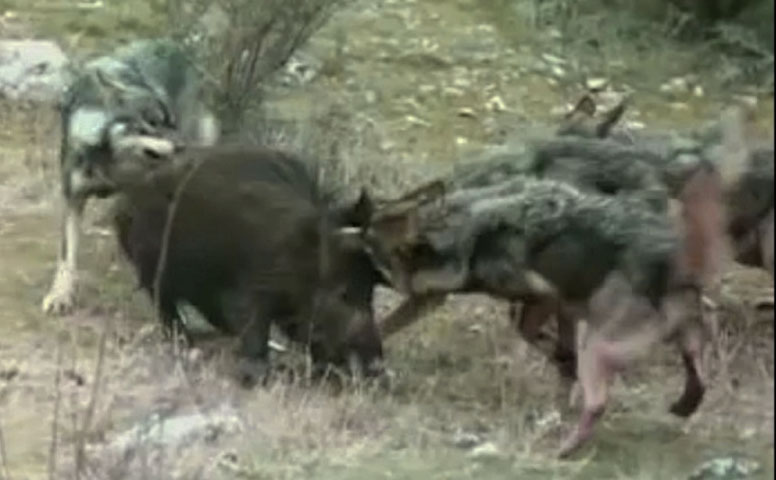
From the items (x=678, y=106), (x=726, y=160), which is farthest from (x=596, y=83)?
(x=726, y=160)

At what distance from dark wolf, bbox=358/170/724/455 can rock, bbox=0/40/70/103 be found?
4013 mm

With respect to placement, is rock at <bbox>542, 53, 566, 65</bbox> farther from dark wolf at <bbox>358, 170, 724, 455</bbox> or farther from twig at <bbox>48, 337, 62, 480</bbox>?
twig at <bbox>48, 337, 62, 480</bbox>

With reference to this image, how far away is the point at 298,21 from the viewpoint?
9.80 meters

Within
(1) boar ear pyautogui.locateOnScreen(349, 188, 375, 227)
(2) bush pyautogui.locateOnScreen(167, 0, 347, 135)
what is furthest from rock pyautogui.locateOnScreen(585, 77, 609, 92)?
(1) boar ear pyautogui.locateOnScreen(349, 188, 375, 227)

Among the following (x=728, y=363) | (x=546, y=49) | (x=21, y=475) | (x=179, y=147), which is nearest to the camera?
(x=21, y=475)

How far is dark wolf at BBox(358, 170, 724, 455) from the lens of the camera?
6387mm

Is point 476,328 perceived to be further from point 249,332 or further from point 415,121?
point 415,121

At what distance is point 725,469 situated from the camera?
19.0 ft

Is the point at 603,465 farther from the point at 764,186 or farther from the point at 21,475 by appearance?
the point at 764,186

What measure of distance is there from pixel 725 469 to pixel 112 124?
337 cm

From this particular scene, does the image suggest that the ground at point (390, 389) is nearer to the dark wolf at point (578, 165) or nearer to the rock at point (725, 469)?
the rock at point (725, 469)

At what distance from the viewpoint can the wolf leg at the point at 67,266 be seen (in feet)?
27.1

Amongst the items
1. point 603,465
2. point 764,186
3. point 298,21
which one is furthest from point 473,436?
point 298,21

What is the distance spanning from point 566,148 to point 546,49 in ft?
13.2
